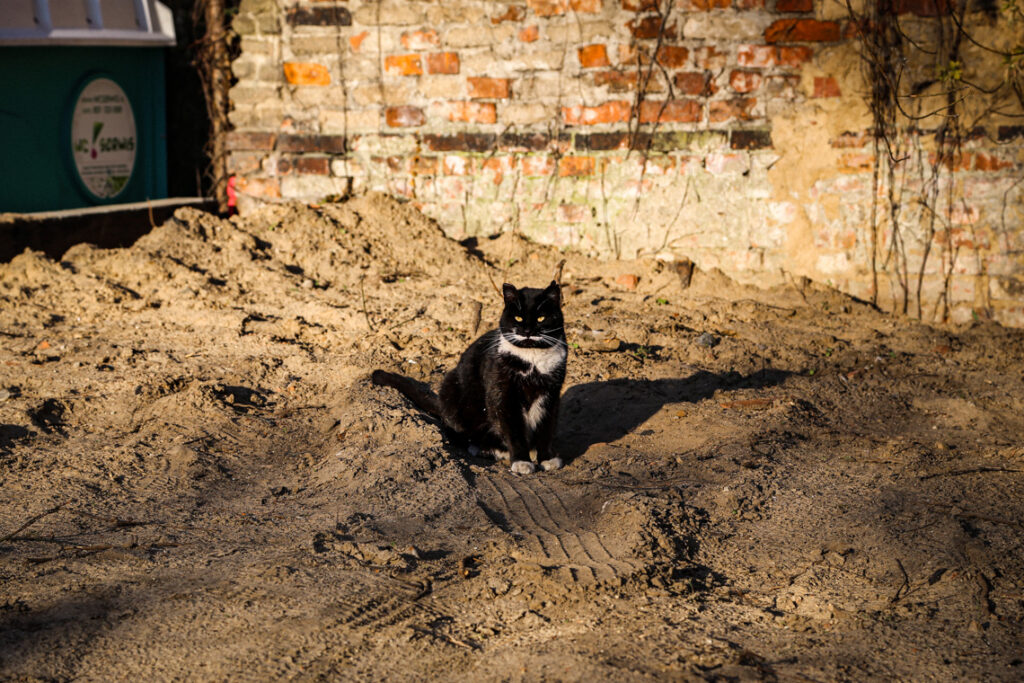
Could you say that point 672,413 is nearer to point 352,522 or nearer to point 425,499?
point 425,499

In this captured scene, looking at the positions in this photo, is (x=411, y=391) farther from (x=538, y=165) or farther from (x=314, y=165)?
(x=314, y=165)

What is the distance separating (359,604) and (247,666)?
0.34 metres

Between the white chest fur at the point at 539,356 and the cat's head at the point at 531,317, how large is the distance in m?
0.02

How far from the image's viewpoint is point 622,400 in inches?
161

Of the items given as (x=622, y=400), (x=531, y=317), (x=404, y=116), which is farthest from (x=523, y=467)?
(x=404, y=116)

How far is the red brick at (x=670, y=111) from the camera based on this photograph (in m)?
5.28

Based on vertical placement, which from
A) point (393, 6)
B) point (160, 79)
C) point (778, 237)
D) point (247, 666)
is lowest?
point (247, 666)

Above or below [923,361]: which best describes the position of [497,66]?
above

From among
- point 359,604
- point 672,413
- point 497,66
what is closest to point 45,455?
point 359,604

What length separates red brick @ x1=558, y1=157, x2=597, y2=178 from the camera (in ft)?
17.8

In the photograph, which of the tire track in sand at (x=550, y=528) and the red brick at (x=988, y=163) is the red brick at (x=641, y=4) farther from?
the tire track in sand at (x=550, y=528)

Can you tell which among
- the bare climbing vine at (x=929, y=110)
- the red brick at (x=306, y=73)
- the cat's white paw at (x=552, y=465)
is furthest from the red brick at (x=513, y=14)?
the cat's white paw at (x=552, y=465)

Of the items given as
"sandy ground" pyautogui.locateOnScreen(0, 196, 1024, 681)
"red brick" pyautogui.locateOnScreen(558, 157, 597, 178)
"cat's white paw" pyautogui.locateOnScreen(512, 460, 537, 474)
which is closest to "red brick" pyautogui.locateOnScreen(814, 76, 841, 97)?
"sandy ground" pyautogui.locateOnScreen(0, 196, 1024, 681)

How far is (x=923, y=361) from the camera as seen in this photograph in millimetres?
4648
